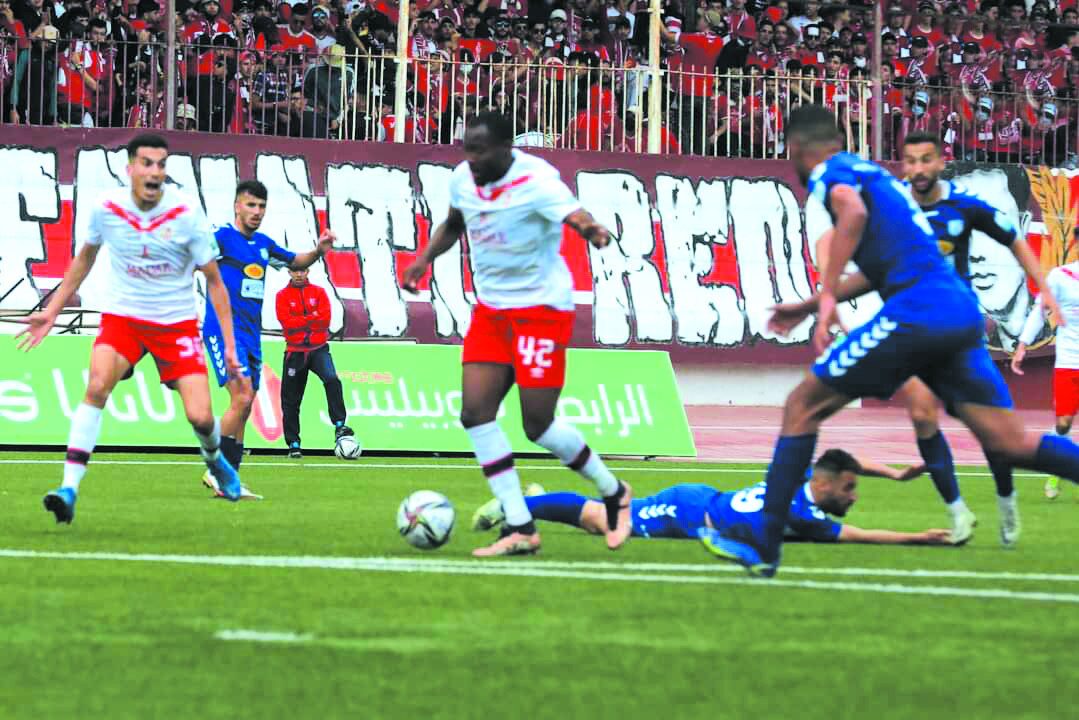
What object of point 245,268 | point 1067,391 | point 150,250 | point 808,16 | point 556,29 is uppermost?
point 808,16

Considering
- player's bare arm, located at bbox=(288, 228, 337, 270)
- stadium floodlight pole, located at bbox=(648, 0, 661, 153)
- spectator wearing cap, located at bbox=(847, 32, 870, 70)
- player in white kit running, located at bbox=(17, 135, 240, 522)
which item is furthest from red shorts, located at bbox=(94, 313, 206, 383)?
spectator wearing cap, located at bbox=(847, 32, 870, 70)

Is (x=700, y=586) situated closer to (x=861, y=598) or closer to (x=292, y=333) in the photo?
(x=861, y=598)

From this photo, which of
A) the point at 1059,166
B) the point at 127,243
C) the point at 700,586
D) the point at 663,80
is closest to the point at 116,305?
the point at 127,243

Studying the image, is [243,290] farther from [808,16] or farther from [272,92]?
[808,16]

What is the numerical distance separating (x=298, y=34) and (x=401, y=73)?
1.55 metres

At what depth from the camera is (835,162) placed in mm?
8445

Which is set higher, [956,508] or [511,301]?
[511,301]

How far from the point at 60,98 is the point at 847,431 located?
1113 centimetres

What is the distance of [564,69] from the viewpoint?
27281 millimetres

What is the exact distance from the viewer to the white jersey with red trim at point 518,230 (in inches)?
379

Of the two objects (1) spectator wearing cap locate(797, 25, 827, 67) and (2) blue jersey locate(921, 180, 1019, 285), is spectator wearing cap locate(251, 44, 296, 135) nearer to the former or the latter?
(1) spectator wearing cap locate(797, 25, 827, 67)

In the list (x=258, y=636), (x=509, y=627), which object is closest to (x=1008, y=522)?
(x=509, y=627)

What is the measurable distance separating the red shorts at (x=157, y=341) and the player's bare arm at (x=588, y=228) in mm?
2952

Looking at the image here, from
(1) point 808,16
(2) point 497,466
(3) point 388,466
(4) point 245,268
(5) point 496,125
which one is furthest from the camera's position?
(1) point 808,16
